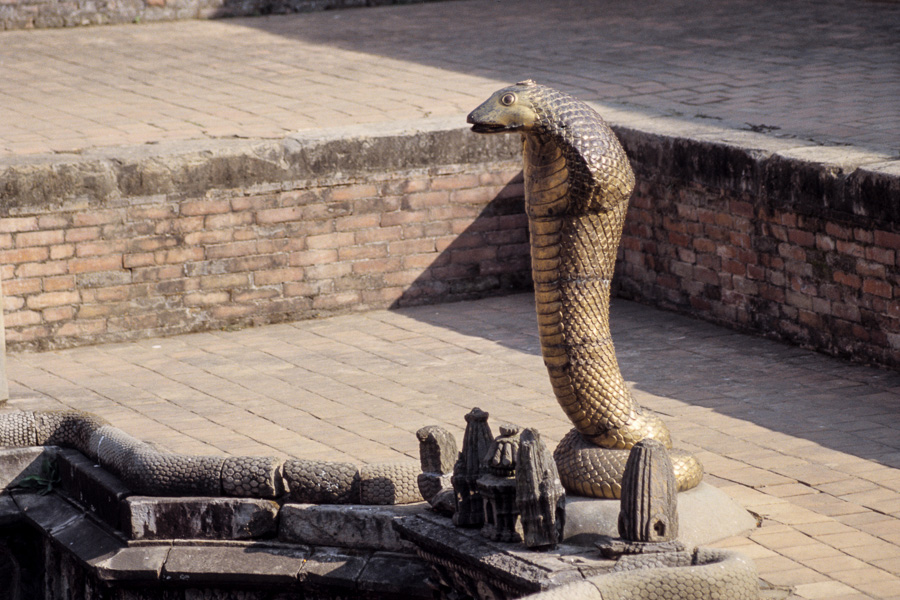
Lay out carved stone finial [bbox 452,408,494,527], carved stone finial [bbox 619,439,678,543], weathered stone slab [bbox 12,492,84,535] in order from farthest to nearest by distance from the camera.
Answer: weathered stone slab [bbox 12,492,84,535] → carved stone finial [bbox 452,408,494,527] → carved stone finial [bbox 619,439,678,543]

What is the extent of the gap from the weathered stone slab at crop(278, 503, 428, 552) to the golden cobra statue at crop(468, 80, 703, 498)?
0.73 m

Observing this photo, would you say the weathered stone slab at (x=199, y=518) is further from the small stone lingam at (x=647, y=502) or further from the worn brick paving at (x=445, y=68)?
the worn brick paving at (x=445, y=68)

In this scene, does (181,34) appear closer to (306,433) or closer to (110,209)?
(110,209)

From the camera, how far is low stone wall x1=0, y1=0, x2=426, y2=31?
1323 cm

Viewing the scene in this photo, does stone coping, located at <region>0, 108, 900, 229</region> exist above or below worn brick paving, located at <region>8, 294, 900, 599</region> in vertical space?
above

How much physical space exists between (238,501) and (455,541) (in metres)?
1.11

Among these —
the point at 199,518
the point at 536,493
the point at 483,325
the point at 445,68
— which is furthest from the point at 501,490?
the point at 445,68

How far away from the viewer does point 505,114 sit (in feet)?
15.0

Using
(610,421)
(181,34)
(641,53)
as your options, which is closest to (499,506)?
(610,421)

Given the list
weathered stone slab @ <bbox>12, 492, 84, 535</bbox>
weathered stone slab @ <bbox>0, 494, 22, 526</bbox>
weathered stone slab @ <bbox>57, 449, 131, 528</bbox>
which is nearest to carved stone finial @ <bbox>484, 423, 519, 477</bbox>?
weathered stone slab @ <bbox>57, 449, 131, 528</bbox>

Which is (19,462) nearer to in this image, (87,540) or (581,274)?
(87,540)

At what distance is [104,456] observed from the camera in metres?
6.04

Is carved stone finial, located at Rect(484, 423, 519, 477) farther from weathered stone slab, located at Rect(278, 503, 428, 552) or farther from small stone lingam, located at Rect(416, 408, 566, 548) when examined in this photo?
weathered stone slab, located at Rect(278, 503, 428, 552)

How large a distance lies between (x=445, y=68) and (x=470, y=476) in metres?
6.77
